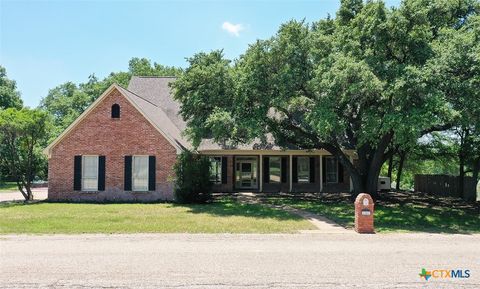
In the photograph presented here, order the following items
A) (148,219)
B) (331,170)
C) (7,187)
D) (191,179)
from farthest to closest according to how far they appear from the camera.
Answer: (7,187) < (331,170) < (191,179) < (148,219)

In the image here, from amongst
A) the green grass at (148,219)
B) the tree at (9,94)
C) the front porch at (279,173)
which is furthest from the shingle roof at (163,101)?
the tree at (9,94)

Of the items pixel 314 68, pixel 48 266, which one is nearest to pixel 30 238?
pixel 48 266

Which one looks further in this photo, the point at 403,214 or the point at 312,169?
the point at 312,169

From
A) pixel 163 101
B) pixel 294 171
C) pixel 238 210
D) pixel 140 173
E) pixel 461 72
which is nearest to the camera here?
pixel 461 72

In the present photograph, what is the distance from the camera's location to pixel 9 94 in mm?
56000

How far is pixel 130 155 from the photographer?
21.6 m

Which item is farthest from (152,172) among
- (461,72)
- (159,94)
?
(461,72)

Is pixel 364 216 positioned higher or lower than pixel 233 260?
higher

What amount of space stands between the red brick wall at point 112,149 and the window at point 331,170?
1133 cm

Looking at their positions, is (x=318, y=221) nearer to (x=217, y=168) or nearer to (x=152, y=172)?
(x=152, y=172)

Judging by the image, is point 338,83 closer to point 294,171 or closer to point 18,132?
point 294,171

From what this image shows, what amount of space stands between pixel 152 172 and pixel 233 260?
13.6m

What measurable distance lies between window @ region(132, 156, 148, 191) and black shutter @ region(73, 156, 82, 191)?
9.30 feet

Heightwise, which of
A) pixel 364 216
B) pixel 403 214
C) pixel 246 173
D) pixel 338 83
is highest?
pixel 338 83
